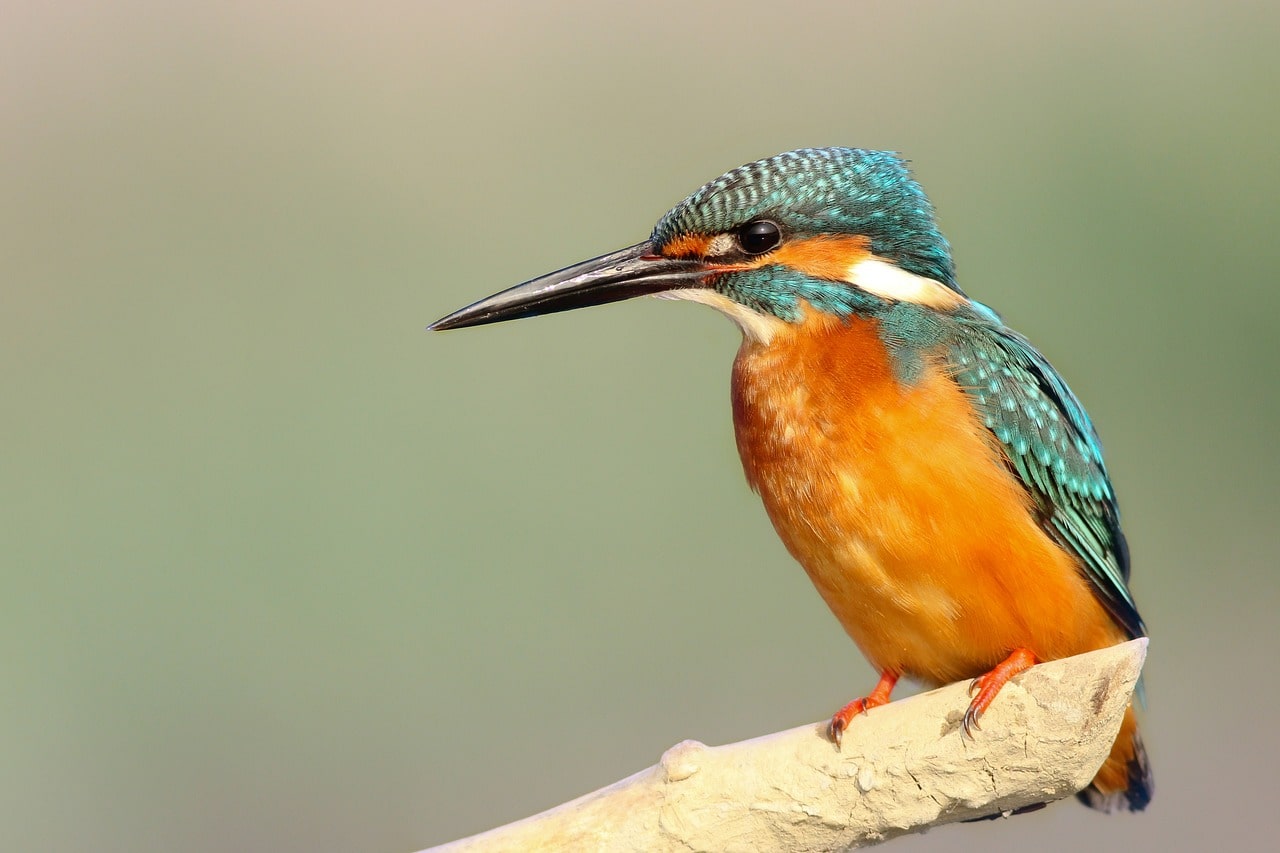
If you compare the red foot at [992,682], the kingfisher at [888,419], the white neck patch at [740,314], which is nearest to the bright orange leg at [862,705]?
the kingfisher at [888,419]

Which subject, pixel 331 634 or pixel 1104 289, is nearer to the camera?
pixel 331 634

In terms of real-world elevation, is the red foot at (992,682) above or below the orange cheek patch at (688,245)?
below

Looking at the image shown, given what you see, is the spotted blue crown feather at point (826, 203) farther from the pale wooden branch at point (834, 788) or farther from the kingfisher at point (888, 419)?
the pale wooden branch at point (834, 788)

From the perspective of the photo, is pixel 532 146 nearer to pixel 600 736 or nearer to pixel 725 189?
pixel 600 736

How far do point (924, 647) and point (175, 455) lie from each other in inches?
110

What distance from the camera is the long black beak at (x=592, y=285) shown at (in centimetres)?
200

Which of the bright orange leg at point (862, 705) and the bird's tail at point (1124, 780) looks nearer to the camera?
the bright orange leg at point (862, 705)

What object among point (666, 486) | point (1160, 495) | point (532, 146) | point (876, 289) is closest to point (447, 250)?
point (532, 146)

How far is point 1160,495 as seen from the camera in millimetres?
4371

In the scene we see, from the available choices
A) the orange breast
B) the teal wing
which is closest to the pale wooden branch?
the orange breast

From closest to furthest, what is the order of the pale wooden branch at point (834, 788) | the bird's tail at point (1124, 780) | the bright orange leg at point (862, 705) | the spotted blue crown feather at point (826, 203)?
the pale wooden branch at point (834, 788) < the bright orange leg at point (862, 705) < the spotted blue crown feather at point (826, 203) < the bird's tail at point (1124, 780)

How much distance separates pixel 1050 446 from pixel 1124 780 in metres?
0.55

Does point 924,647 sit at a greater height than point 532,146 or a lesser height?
lesser

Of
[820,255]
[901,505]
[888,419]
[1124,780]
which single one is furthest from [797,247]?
[1124,780]
